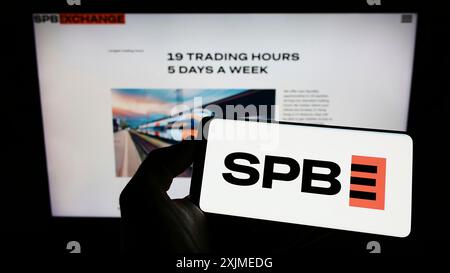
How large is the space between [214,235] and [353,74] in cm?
49

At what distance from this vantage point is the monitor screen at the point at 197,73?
2.36ft

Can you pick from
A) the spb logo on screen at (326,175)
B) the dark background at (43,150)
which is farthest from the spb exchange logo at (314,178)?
the dark background at (43,150)

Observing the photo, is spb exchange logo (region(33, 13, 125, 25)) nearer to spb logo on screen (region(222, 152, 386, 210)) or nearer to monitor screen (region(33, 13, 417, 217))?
monitor screen (region(33, 13, 417, 217))

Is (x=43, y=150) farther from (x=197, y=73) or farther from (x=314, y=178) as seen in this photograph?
(x=314, y=178)

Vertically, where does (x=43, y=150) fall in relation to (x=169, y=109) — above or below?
below

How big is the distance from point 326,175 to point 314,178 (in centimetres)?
2

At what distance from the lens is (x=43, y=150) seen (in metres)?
0.79

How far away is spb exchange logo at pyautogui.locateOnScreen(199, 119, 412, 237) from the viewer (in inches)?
17.9

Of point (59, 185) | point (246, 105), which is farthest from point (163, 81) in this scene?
point (59, 185)

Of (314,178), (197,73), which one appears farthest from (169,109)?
(314,178)

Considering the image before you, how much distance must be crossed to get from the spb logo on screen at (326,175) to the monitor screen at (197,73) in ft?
1.05

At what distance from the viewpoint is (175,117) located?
2.53 feet
